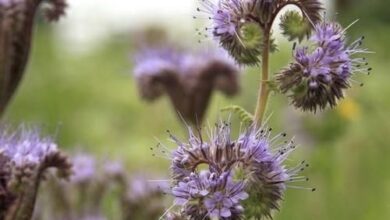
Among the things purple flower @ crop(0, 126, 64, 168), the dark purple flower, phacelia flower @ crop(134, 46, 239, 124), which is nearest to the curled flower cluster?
purple flower @ crop(0, 126, 64, 168)

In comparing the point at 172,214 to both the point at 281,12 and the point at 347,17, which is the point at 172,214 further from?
the point at 347,17

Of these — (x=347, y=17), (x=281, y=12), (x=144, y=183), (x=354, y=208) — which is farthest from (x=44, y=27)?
(x=281, y=12)

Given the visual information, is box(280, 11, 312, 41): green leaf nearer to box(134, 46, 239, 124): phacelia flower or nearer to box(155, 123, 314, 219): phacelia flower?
box(155, 123, 314, 219): phacelia flower

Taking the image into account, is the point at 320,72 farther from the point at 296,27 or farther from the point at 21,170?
the point at 21,170

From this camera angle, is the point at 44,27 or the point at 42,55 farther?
the point at 44,27

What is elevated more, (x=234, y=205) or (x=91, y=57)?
(x=234, y=205)

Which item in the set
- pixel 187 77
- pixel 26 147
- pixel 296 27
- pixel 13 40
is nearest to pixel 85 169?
pixel 187 77
